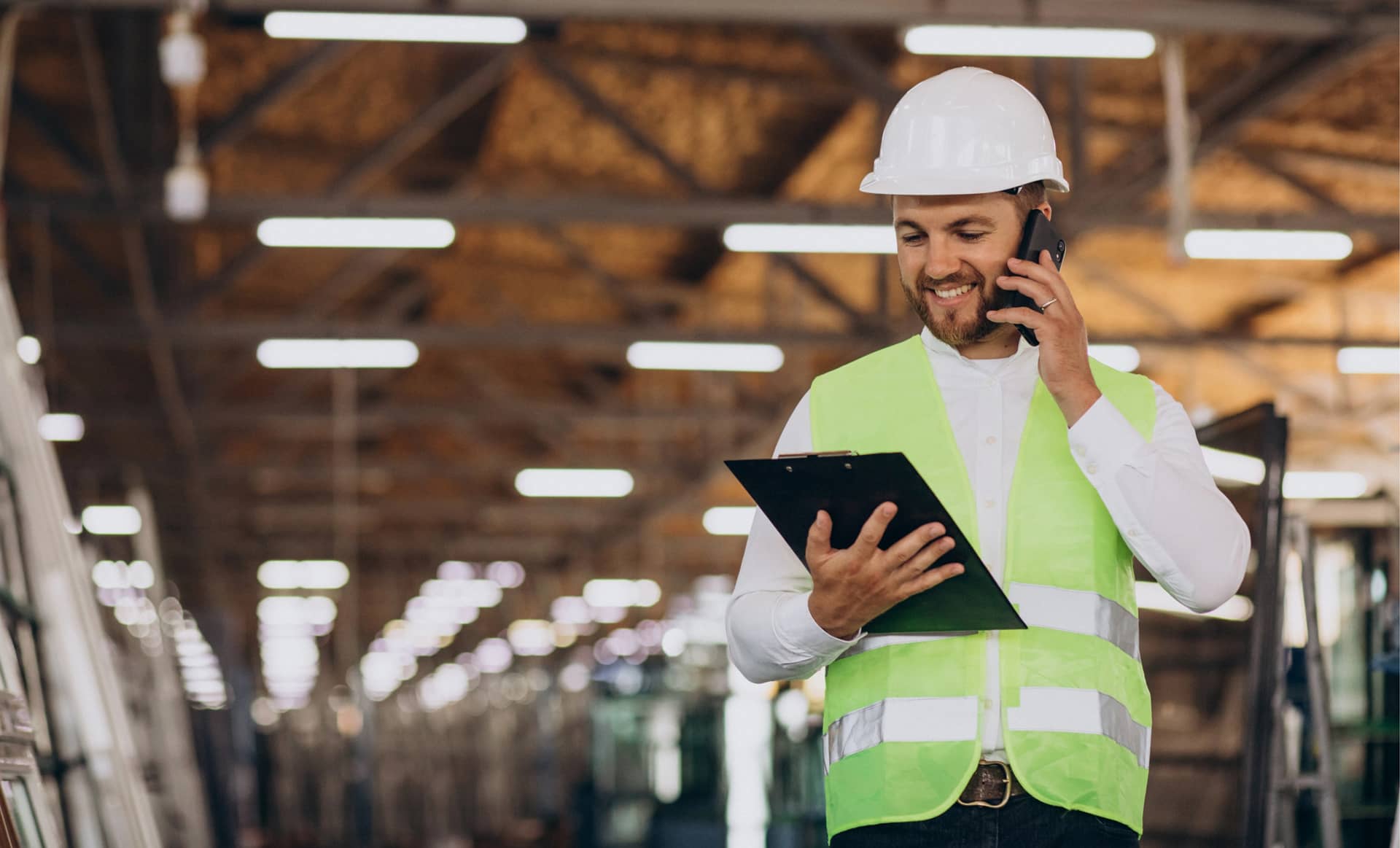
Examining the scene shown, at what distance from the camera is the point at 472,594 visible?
37.8m

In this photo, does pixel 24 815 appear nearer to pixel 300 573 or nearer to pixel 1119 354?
pixel 1119 354

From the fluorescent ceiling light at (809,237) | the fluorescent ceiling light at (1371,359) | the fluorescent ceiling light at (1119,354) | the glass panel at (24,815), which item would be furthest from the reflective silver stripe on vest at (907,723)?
the fluorescent ceiling light at (1371,359)

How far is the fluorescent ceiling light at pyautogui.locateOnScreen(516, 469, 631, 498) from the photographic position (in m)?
20.5

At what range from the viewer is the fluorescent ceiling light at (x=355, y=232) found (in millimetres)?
12242

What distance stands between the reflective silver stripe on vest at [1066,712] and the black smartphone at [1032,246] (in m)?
0.51

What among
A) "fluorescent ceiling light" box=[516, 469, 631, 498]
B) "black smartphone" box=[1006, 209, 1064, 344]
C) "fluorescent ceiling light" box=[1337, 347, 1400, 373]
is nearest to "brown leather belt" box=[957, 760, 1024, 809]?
"black smartphone" box=[1006, 209, 1064, 344]

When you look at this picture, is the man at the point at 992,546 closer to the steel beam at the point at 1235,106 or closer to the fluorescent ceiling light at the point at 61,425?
the steel beam at the point at 1235,106

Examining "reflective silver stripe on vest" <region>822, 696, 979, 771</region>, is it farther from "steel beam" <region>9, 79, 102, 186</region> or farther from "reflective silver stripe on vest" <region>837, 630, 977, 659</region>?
"steel beam" <region>9, 79, 102, 186</region>

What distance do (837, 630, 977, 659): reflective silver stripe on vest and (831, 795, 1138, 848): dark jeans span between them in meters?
0.25

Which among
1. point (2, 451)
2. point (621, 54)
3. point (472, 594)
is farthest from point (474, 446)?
A: point (2, 451)

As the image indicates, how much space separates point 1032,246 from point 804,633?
26.2 inches

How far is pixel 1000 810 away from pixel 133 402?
20522 millimetres

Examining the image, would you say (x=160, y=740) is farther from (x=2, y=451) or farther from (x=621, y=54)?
(x=2, y=451)

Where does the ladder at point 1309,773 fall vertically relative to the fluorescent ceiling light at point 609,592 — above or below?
below
